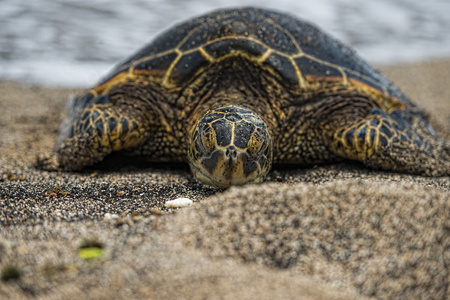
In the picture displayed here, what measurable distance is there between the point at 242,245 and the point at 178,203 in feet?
2.76

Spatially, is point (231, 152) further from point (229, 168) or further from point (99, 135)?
point (99, 135)

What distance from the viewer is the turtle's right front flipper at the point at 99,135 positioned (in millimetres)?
3574

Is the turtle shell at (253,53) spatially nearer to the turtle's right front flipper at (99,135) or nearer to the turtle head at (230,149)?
the turtle's right front flipper at (99,135)

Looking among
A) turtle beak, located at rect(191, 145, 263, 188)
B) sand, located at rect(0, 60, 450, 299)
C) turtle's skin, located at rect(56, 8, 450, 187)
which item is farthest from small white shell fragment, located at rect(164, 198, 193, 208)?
turtle's skin, located at rect(56, 8, 450, 187)

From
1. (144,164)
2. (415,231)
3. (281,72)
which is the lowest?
(144,164)

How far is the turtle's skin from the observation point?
11.7 ft

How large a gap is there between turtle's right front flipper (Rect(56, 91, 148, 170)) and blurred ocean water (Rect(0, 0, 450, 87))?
4.48 m

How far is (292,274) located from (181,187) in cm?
142

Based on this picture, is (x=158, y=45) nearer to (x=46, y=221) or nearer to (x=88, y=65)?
(x=46, y=221)

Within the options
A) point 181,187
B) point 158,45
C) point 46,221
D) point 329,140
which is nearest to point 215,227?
point 46,221

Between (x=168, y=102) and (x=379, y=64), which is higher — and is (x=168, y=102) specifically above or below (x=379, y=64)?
below

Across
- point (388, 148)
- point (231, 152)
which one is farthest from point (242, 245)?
point (388, 148)

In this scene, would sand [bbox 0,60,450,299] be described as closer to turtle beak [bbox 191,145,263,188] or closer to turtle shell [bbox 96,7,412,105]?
turtle beak [bbox 191,145,263,188]

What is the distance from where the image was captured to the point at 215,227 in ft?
7.01
